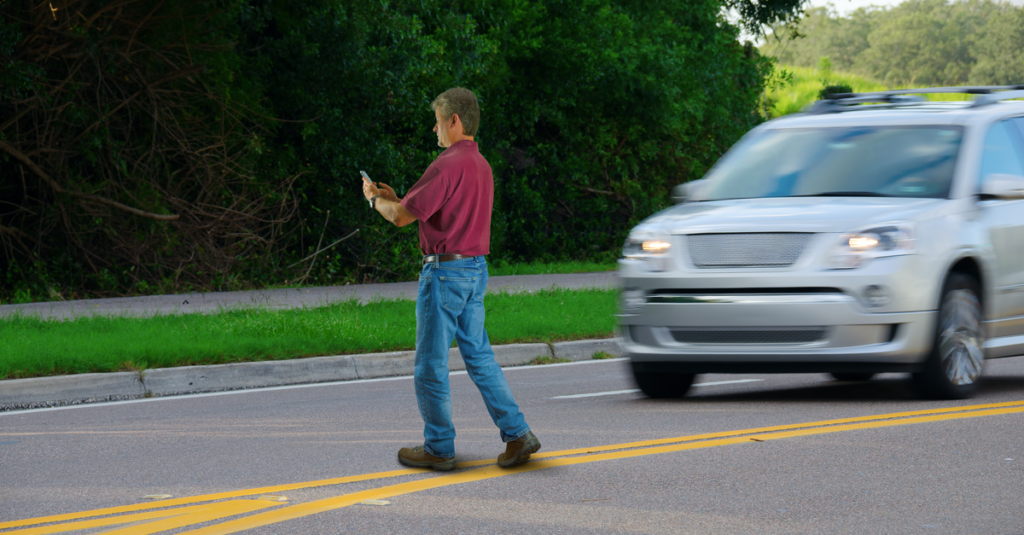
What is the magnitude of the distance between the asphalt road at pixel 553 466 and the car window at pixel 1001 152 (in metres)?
1.57

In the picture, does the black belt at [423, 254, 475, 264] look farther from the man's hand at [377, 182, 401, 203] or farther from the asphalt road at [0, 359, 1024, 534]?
the asphalt road at [0, 359, 1024, 534]

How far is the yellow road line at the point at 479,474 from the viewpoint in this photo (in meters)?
5.46

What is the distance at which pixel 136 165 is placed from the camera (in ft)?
59.7

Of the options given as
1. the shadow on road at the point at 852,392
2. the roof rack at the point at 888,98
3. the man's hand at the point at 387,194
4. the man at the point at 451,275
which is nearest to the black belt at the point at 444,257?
the man at the point at 451,275

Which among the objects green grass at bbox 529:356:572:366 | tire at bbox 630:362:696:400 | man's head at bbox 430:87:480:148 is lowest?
green grass at bbox 529:356:572:366

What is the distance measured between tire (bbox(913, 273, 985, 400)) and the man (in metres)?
3.19

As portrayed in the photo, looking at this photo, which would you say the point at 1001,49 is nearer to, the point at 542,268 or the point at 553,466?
the point at 542,268

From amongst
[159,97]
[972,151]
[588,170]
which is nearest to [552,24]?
[588,170]

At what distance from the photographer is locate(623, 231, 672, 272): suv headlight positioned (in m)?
8.56

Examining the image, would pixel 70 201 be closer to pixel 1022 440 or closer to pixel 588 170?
pixel 588 170

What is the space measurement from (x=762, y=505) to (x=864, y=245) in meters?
2.94

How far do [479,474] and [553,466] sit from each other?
411mm

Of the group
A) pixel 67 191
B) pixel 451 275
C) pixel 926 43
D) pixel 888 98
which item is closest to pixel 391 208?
pixel 451 275

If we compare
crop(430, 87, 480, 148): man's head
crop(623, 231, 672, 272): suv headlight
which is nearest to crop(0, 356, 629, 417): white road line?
crop(623, 231, 672, 272): suv headlight
